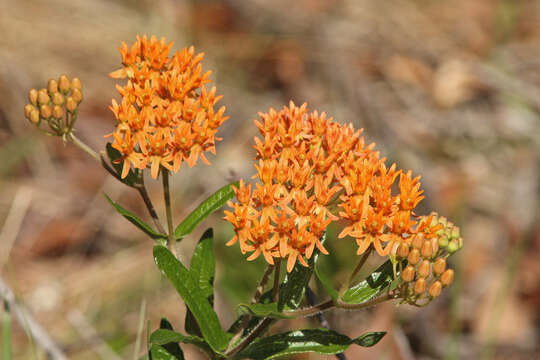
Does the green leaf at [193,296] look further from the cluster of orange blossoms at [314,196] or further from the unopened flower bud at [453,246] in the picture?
the unopened flower bud at [453,246]

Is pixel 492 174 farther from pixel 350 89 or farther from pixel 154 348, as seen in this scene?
pixel 154 348

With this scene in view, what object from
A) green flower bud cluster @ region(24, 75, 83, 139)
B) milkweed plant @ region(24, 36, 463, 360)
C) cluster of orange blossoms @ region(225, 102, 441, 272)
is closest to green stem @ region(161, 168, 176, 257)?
milkweed plant @ region(24, 36, 463, 360)

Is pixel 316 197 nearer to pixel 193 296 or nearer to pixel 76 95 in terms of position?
pixel 193 296

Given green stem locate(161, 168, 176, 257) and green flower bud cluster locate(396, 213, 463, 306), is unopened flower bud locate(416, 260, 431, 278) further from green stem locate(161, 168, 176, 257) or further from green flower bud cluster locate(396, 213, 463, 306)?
green stem locate(161, 168, 176, 257)

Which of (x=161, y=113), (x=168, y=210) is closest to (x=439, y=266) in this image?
(x=168, y=210)

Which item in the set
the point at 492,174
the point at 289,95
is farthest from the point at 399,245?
the point at 289,95

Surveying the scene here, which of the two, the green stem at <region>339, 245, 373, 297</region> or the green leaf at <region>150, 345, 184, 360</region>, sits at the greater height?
the green stem at <region>339, 245, 373, 297</region>
